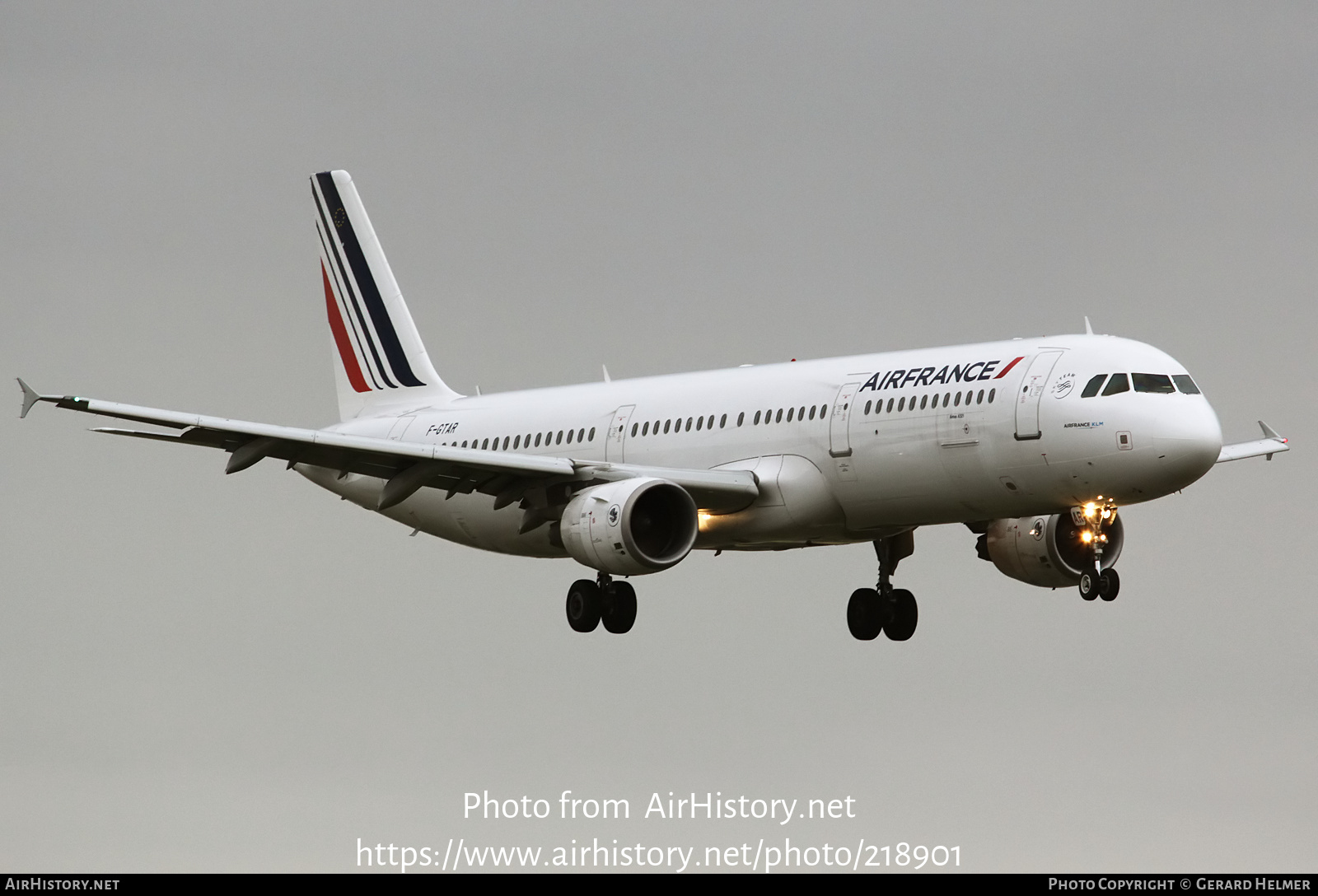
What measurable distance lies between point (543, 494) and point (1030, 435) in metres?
10.2

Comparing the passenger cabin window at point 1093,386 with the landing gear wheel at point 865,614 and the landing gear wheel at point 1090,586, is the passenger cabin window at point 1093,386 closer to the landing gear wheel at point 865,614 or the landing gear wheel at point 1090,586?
the landing gear wheel at point 1090,586

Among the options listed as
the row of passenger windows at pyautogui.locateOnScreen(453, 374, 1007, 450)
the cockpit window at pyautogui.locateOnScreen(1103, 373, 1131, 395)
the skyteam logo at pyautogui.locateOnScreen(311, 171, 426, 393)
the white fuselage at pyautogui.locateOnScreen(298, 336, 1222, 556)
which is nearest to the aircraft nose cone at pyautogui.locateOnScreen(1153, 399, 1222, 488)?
the white fuselage at pyautogui.locateOnScreen(298, 336, 1222, 556)

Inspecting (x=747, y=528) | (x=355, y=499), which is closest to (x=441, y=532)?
(x=355, y=499)

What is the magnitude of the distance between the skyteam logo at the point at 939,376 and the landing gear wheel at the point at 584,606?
7100 mm

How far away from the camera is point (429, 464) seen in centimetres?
4709

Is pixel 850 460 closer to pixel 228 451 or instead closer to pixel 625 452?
pixel 625 452

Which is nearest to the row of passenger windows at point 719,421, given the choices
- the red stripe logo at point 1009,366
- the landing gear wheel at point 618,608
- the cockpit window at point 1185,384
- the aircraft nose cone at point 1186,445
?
the landing gear wheel at point 618,608

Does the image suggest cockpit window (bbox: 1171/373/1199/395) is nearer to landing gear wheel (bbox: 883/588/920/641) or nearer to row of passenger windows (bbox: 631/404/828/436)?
row of passenger windows (bbox: 631/404/828/436)

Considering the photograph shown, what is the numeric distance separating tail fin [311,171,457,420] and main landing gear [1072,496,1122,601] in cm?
1953

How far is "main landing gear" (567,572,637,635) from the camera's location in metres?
48.6

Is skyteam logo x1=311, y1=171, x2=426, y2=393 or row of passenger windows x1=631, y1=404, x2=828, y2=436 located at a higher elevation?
skyteam logo x1=311, y1=171, x2=426, y2=393

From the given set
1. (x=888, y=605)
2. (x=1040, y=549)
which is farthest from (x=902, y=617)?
(x=1040, y=549)

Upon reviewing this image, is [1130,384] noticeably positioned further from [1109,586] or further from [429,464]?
[429,464]

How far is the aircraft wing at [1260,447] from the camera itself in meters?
51.4
